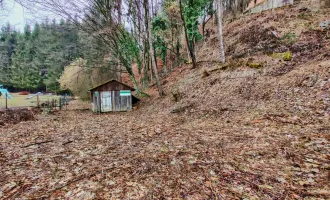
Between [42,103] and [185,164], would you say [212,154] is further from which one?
[42,103]

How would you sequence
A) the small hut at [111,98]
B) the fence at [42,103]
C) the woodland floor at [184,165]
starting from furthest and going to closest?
the fence at [42,103]
the small hut at [111,98]
the woodland floor at [184,165]

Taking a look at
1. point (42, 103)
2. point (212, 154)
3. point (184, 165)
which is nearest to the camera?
Result: point (184, 165)

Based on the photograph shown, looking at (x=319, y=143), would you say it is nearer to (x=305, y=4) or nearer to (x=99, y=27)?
(x=99, y=27)

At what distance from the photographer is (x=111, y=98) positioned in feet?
46.8

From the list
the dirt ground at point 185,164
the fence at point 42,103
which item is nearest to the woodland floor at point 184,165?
the dirt ground at point 185,164

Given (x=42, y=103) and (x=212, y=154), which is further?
(x=42, y=103)

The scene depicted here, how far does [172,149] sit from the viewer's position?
4.33m

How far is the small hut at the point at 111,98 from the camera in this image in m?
14.1

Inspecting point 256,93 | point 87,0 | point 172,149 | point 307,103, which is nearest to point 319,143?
point 307,103

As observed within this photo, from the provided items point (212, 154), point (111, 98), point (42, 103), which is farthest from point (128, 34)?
point (212, 154)

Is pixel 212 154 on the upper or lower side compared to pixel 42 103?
lower

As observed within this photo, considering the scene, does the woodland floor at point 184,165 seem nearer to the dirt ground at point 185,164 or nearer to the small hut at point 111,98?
the dirt ground at point 185,164

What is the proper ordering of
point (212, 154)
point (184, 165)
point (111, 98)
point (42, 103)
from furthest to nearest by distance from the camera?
point (42, 103) → point (111, 98) → point (212, 154) → point (184, 165)

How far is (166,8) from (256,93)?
1132 cm
